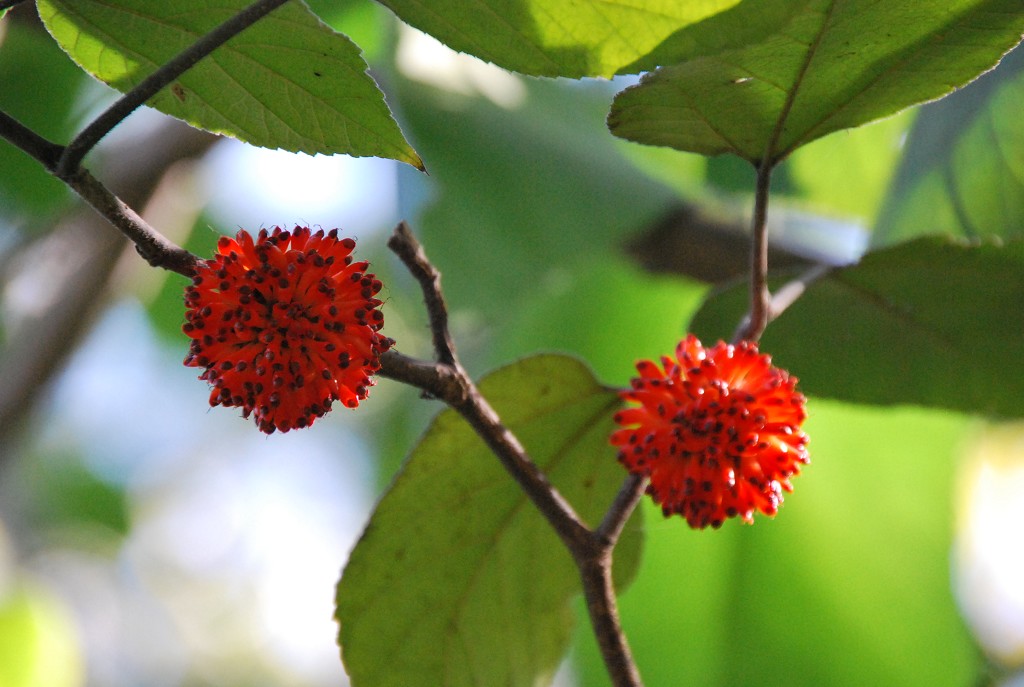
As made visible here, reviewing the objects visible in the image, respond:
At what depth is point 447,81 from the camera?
242cm

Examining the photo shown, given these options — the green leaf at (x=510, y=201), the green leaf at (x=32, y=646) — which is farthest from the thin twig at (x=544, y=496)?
the green leaf at (x=32, y=646)

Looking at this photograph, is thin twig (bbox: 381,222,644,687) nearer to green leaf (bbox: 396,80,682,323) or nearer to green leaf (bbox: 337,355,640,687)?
green leaf (bbox: 337,355,640,687)

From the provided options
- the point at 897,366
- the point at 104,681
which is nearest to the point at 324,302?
the point at 897,366

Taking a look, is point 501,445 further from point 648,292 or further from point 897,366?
point 648,292

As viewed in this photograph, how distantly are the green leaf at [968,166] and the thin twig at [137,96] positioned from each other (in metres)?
1.06

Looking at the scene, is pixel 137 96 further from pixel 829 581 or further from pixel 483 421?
pixel 829 581

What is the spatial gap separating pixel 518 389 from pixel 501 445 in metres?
0.27

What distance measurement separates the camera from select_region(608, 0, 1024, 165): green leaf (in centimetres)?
90

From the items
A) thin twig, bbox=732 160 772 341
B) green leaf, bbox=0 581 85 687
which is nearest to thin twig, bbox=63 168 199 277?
thin twig, bbox=732 160 772 341

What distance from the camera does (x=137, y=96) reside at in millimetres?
742

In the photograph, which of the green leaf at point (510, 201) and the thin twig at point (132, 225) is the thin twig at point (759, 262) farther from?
the green leaf at point (510, 201)

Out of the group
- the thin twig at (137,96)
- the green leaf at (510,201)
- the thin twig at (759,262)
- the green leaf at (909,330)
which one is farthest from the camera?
the green leaf at (510,201)

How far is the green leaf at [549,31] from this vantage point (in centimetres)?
81

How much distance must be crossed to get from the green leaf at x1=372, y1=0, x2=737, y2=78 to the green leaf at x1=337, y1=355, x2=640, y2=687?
419 millimetres
